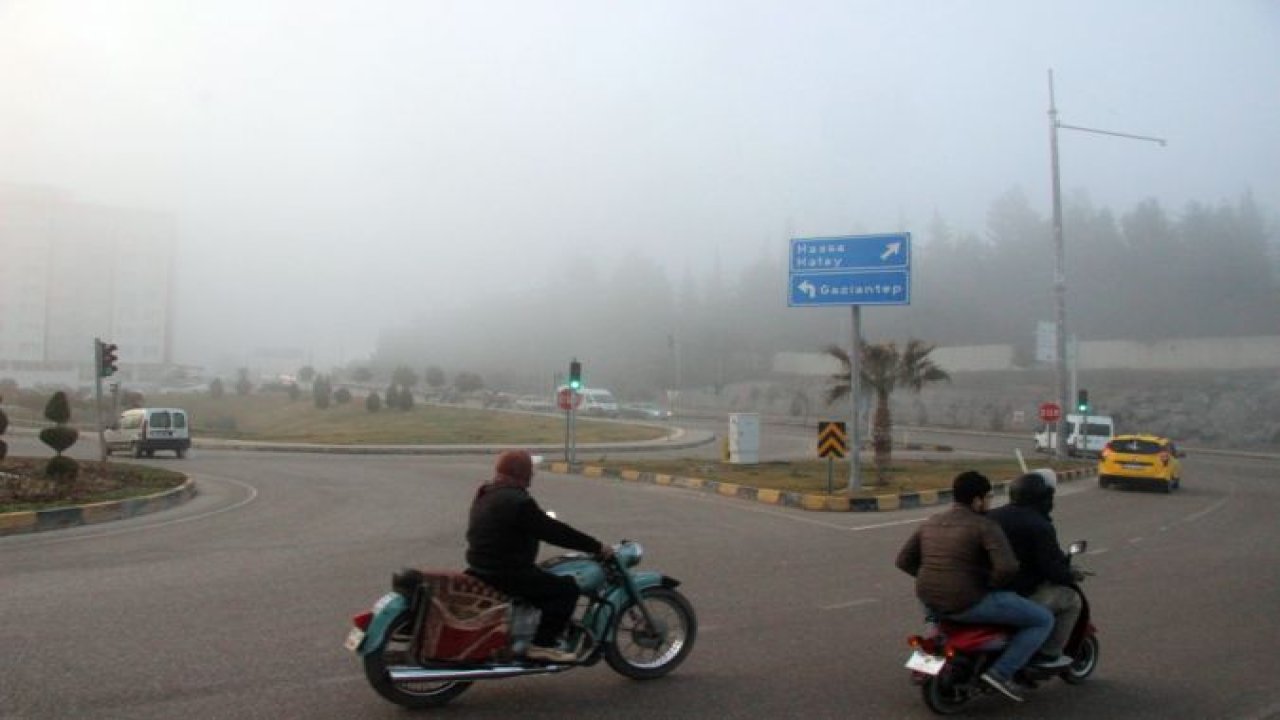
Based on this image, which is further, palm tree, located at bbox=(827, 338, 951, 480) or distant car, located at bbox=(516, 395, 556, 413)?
distant car, located at bbox=(516, 395, 556, 413)

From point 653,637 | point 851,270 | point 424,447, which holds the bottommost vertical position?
point 424,447

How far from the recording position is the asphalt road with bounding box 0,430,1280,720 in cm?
582

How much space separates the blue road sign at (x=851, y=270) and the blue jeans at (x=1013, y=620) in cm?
1480

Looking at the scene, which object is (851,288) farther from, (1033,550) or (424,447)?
(424,447)

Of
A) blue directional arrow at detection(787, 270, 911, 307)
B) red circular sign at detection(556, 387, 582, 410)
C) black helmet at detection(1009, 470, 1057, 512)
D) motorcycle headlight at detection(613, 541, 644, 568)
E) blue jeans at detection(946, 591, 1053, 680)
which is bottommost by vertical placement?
blue jeans at detection(946, 591, 1053, 680)

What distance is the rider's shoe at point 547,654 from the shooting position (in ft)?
19.1

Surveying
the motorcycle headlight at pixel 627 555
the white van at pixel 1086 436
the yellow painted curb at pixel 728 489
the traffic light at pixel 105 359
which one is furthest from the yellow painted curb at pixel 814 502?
the white van at pixel 1086 436

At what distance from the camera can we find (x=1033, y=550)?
5.88 m

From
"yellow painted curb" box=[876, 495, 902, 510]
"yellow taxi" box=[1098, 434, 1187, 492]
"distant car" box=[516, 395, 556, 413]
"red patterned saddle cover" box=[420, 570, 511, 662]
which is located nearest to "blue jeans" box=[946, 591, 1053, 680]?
"red patterned saddle cover" box=[420, 570, 511, 662]

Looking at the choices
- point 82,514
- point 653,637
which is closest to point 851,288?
point 82,514

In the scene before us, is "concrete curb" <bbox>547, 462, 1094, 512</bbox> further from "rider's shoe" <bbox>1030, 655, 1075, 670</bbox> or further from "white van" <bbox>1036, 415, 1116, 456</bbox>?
"white van" <bbox>1036, 415, 1116, 456</bbox>

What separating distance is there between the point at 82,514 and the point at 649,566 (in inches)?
370

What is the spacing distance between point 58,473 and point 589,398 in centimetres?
5060

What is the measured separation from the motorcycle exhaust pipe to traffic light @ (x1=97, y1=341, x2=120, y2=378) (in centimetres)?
2255
